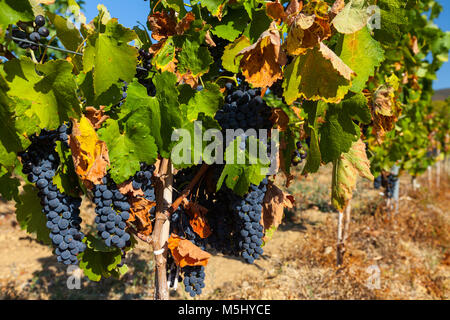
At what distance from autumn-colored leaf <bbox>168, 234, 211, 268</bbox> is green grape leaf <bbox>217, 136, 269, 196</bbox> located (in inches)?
13.2

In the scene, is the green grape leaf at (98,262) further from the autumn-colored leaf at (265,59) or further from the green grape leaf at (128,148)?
the autumn-colored leaf at (265,59)

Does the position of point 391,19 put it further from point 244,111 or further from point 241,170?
point 241,170

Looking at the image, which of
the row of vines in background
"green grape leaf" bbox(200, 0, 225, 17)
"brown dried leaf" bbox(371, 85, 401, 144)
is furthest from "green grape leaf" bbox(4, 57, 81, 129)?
"brown dried leaf" bbox(371, 85, 401, 144)

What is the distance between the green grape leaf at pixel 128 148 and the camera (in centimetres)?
126

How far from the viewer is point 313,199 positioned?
8.06 meters

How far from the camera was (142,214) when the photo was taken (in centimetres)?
148

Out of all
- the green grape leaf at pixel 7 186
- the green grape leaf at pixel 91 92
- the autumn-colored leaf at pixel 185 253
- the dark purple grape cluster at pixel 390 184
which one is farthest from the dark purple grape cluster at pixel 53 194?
the dark purple grape cluster at pixel 390 184

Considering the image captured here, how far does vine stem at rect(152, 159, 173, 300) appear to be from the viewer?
4.95ft

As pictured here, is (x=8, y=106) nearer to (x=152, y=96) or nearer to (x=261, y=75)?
(x=152, y=96)

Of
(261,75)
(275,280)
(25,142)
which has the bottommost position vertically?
(275,280)
